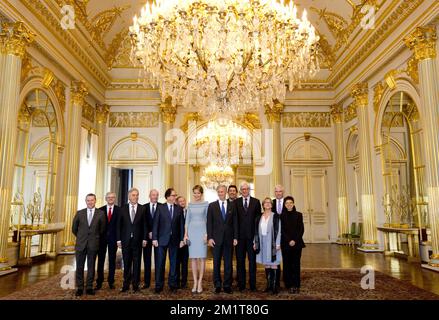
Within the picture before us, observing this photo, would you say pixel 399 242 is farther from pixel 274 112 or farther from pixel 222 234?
pixel 222 234

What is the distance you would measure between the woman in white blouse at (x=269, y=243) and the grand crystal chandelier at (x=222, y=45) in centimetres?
231

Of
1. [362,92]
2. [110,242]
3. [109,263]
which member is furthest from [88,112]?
[362,92]

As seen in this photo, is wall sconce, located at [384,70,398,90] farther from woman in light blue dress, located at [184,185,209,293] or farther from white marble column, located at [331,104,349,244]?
woman in light blue dress, located at [184,185,209,293]

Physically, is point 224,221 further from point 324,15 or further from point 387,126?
point 324,15

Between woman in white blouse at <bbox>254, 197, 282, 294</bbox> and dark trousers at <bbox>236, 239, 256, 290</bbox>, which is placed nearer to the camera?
woman in white blouse at <bbox>254, 197, 282, 294</bbox>

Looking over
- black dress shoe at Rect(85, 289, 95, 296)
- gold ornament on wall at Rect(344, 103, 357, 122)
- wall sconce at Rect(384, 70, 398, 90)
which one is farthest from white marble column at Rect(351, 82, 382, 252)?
black dress shoe at Rect(85, 289, 95, 296)

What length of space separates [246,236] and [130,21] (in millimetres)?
7742

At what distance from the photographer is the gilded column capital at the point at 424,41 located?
17.9 ft

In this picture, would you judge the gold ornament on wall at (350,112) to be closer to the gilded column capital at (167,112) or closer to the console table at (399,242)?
the console table at (399,242)

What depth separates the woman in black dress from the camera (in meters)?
3.79

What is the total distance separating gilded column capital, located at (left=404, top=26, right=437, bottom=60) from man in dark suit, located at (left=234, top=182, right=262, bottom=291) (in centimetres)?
407

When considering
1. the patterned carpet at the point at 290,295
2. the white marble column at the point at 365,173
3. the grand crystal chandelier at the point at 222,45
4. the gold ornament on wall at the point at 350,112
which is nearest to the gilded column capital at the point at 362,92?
the white marble column at the point at 365,173

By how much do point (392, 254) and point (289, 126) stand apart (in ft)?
14.9
